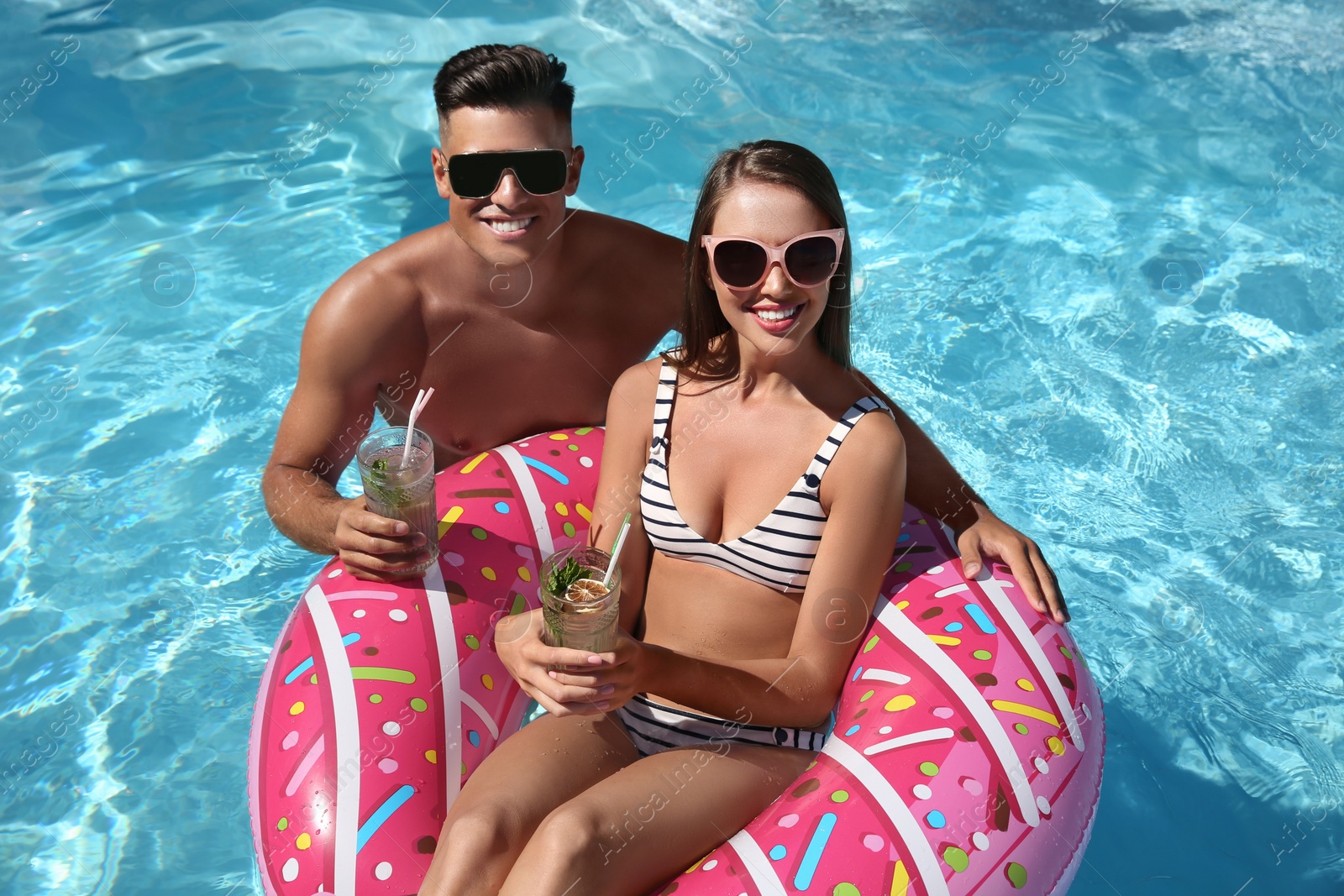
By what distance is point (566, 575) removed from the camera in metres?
2.25

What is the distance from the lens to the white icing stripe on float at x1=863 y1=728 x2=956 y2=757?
2.43 m

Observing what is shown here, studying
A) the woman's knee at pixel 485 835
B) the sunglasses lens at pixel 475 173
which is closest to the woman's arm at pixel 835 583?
the woman's knee at pixel 485 835

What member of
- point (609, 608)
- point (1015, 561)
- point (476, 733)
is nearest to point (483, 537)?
point (476, 733)

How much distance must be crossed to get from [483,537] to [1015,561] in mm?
1308

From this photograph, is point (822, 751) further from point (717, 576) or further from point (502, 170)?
point (502, 170)

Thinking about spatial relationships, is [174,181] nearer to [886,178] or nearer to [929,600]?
[886,178]

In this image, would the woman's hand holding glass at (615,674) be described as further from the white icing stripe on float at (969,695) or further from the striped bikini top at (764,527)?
the white icing stripe on float at (969,695)

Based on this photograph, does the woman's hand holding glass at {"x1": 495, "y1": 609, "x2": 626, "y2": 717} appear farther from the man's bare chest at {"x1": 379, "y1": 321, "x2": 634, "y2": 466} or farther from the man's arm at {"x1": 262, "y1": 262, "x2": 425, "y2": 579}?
the man's bare chest at {"x1": 379, "y1": 321, "x2": 634, "y2": 466}

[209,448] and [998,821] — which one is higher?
[998,821]

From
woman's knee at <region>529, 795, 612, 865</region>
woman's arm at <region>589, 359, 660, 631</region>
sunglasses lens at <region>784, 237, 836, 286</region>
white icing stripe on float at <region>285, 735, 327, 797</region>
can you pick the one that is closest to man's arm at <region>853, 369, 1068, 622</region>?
sunglasses lens at <region>784, 237, 836, 286</region>

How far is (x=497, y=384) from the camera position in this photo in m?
3.46

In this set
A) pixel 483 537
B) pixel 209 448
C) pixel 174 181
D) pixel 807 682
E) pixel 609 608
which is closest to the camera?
pixel 609 608

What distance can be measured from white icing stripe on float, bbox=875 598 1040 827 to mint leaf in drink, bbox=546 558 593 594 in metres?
0.81

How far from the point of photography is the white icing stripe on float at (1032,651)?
8.29ft
